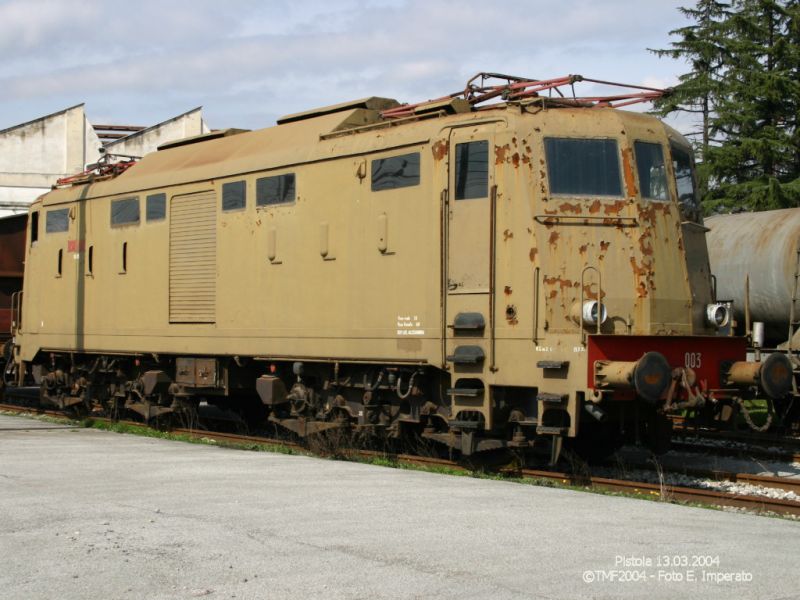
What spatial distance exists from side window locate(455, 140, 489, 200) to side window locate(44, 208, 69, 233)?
8.69 meters

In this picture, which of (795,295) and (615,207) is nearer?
(615,207)

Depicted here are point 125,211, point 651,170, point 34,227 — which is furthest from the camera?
point 34,227

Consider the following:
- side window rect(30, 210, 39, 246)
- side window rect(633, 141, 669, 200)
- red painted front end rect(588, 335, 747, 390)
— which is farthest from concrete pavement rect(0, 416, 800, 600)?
side window rect(30, 210, 39, 246)

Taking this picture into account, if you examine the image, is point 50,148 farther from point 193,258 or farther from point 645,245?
point 645,245

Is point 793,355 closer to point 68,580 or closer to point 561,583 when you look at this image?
point 561,583

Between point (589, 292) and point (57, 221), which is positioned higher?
point (57, 221)

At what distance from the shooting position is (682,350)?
10492 mm

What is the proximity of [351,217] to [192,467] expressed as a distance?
133 inches

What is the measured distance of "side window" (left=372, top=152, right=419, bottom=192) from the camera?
11.5m

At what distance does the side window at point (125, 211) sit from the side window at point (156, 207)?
1.15ft

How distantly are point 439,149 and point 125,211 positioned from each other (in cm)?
646

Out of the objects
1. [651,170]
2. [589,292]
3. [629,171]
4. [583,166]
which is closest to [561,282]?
[589,292]

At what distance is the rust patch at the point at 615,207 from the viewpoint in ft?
35.0

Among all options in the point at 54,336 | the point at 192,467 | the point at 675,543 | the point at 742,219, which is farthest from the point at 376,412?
the point at 742,219
